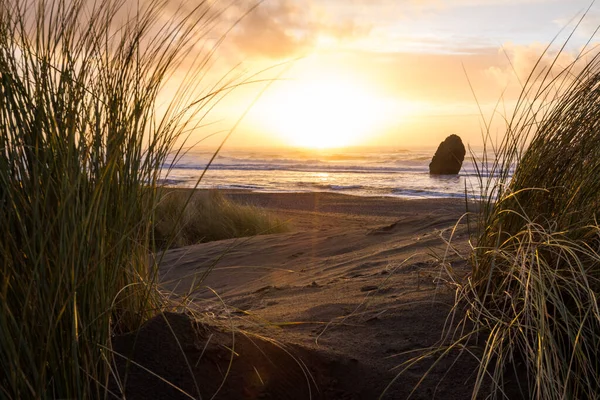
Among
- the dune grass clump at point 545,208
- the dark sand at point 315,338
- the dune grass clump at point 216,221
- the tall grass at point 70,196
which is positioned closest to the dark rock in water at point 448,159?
the dune grass clump at point 216,221

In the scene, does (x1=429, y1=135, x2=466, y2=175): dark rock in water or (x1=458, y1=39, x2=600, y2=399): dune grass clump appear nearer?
(x1=458, y1=39, x2=600, y2=399): dune grass clump

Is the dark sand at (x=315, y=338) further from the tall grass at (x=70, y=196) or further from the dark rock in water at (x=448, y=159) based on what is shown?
the dark rock in water at (x=448, y=159)

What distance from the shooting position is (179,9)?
228 cm

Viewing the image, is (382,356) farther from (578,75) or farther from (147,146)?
(578,75)

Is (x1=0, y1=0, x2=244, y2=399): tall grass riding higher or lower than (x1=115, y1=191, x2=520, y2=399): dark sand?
higher

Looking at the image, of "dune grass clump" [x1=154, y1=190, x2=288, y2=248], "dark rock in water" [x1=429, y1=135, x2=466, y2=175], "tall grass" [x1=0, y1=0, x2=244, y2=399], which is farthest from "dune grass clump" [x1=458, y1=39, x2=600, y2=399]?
"dark rock in water" [x1=429, y1=135, x2=466, y2=175]

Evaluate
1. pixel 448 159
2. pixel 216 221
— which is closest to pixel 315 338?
pixel 216 221

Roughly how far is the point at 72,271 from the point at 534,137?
6.34 ft

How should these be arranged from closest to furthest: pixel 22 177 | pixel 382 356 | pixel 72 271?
pixel 72 271 → pixel 22 177 → pixel 382 356

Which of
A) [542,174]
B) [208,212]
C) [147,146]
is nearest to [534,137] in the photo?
[542,174]

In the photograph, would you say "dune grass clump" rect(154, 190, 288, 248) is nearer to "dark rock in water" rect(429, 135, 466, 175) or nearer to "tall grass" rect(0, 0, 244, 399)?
"tall grass" rect(0, 0, 244, 399)

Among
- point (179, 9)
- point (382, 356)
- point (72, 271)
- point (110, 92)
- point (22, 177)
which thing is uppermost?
point (179, 9)

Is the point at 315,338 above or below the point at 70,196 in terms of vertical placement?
below

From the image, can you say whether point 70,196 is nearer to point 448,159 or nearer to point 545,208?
point 545,208
